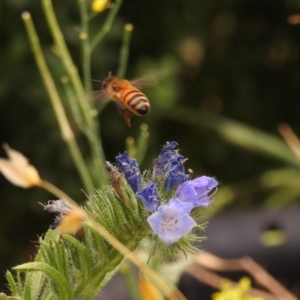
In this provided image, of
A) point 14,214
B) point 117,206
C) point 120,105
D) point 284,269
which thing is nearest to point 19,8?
point 14,214

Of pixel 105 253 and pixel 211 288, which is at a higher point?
pixel 211 288

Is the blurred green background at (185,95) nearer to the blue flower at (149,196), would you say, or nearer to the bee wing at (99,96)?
the bee wing at (99,96)

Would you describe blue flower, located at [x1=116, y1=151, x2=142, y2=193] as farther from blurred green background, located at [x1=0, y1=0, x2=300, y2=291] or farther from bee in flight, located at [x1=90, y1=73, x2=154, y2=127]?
blurred green background, located at [x1=0, y1=0, x2=300, y2=291]

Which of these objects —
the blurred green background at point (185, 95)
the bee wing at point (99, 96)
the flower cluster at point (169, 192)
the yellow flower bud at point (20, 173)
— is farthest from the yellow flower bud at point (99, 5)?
the blurred green background at point (185, 95)

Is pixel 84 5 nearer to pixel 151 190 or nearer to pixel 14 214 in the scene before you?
pixel 151 190

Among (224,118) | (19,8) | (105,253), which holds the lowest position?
(105,253)

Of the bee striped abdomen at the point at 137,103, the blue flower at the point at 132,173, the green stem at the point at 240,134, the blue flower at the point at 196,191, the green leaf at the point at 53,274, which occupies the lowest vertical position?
the green leaf at the point at 53,274

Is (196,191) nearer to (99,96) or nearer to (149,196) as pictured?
(149,196)
